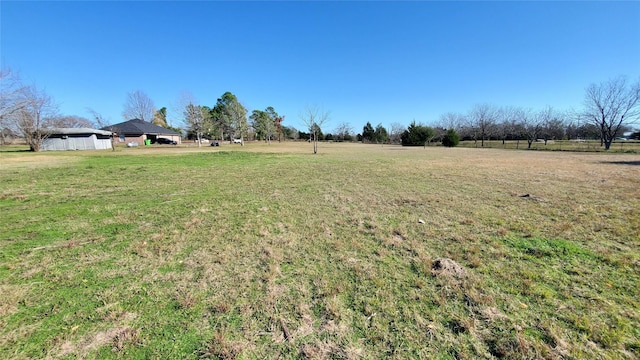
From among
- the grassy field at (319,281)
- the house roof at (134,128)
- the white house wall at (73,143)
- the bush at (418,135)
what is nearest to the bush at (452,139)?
the bush at (418,135)

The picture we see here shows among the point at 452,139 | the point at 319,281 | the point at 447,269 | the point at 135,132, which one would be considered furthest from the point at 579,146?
the point at 135,132

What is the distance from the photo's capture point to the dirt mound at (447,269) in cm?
271

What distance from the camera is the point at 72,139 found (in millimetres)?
28938

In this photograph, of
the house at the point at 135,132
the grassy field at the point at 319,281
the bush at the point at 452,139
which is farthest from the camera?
the house at the point at 135,132

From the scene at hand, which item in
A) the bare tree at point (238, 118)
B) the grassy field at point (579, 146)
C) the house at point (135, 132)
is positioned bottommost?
the grassy field at point (579, 146)

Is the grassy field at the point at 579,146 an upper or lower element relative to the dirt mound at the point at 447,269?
upper

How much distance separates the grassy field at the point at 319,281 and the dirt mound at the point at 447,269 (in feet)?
0.07

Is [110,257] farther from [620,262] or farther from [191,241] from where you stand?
[620,262]

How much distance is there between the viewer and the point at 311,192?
693cm

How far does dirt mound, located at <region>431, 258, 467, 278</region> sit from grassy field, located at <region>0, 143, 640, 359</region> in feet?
0.07

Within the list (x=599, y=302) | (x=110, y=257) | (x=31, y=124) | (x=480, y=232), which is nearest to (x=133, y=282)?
(x=110, y=257)

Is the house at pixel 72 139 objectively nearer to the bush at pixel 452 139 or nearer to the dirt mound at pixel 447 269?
the dirt mound at pixel 447 269

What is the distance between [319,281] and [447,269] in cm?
149

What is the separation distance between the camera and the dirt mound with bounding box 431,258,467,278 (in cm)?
271
